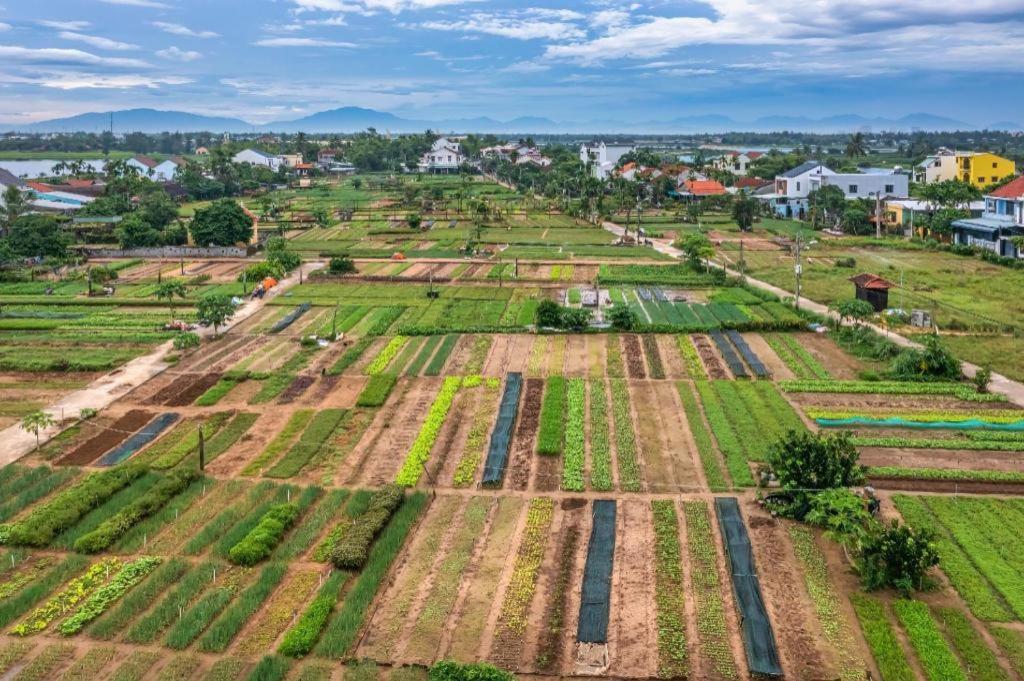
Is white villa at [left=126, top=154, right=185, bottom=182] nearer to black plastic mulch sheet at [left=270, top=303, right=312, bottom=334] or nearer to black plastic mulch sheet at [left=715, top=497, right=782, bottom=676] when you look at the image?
black plastic mulch sheet at [left=270, top=303, right=312, bottom=334]

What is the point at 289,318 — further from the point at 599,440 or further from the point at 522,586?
the point at 522,586

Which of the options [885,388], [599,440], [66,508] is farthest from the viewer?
[885,388]

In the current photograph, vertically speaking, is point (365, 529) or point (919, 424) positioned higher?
point (919, 424)

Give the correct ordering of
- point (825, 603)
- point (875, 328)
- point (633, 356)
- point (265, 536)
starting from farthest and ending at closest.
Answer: point (875, 328) → point (633, 356) → point (265, 536) → point (825, 603)

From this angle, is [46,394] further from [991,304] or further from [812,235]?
[812,235]

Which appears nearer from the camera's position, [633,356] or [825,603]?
[825,603]

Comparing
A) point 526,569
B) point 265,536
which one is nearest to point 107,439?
point 265,536

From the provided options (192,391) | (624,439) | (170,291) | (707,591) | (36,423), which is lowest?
(707,591)
